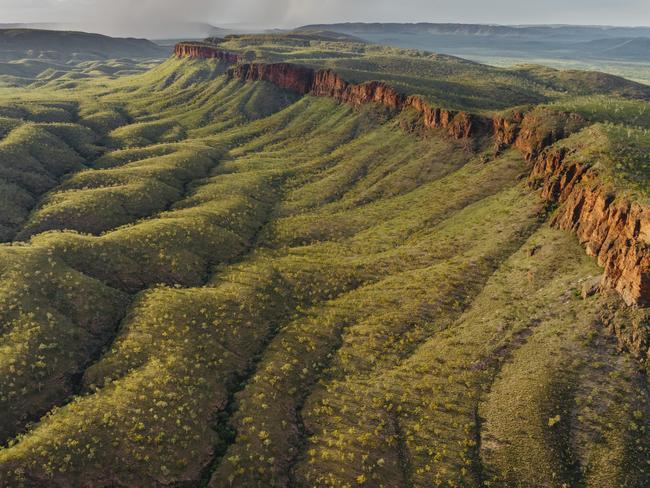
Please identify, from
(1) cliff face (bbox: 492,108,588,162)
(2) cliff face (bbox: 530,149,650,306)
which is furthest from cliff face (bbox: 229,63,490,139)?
(2) cliff face (bbox: 530,149,650,306)

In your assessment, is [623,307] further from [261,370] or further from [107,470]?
[107,470]

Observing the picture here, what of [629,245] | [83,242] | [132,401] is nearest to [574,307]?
[629,245]

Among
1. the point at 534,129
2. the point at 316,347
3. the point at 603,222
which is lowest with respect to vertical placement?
the point at 316,347

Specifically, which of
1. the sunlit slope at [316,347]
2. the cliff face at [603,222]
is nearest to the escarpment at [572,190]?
the cliff face at [603,222]

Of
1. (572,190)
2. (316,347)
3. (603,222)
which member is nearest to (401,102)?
(572,190)

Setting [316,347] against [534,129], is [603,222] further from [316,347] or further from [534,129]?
[316,347]

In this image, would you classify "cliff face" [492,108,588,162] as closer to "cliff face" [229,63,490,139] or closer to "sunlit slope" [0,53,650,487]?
"sunlit slope" [0,53,650,487]

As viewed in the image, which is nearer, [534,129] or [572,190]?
[572,190]

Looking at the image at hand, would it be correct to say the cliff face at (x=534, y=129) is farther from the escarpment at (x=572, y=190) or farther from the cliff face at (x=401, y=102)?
the cliff face at (x=401, y=102)
